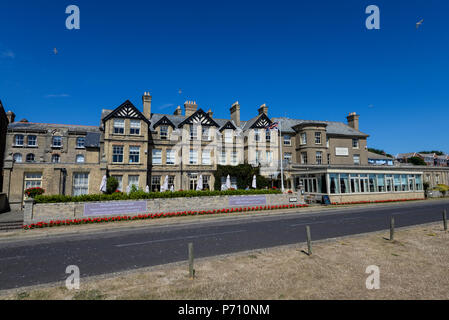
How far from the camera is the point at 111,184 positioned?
25.0 m

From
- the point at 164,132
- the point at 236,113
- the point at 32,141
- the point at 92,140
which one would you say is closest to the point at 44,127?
the point at 32,141

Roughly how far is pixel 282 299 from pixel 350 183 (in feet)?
87.5

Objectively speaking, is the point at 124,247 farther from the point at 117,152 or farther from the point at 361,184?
the point at 361,184

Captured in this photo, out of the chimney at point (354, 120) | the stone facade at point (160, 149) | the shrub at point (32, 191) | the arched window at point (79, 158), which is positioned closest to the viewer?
the shrub at point (32, 191)

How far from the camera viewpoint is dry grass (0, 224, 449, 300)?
570 centimetres

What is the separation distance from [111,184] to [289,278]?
2329cm

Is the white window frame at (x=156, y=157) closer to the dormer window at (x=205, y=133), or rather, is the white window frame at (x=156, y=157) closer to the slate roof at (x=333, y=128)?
the dormer window at (x=205, y=133)

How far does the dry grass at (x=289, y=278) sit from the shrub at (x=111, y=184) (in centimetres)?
2000

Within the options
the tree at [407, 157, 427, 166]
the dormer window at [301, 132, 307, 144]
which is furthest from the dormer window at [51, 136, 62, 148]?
the tree at [407, 157, 427, 166]

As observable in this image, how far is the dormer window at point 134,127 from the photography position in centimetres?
2831

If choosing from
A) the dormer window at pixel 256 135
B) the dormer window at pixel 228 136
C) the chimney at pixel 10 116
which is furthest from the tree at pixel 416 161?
the chimney at pixel 10 116

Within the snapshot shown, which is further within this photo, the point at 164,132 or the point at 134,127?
the point at 164,132

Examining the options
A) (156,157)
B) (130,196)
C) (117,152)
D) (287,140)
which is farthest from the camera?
(287,140)

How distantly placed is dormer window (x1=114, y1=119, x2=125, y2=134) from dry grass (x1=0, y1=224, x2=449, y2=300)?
23.9 m
